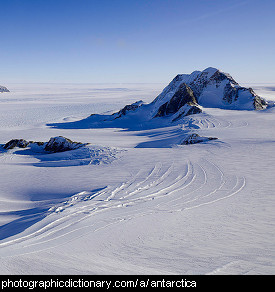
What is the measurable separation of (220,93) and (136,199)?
3852 cm

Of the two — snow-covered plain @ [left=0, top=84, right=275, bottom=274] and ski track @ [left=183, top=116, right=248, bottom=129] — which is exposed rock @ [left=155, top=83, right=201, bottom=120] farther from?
snow-covered plain @ [left=0, top=84, right=275, bottom=274]

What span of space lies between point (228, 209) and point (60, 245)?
5.13 metres

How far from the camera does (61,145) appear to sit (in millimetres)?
19438

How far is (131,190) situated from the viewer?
29.9 feet

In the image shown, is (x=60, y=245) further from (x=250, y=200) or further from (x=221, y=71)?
(x=221, y=71)

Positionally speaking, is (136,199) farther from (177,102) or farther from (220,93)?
(220,93)

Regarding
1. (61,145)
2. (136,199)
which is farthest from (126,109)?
(136,199)

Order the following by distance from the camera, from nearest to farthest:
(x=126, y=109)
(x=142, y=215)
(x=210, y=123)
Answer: (x=142, y=215) < (x=210, y=123) < (x=126, y=109)

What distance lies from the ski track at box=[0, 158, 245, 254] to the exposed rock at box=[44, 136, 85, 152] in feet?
30.0

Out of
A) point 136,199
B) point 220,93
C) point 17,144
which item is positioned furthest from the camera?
point 220,93

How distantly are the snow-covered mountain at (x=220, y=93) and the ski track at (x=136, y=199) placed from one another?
31279 mm

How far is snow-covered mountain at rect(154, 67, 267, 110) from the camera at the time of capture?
1516 inches
